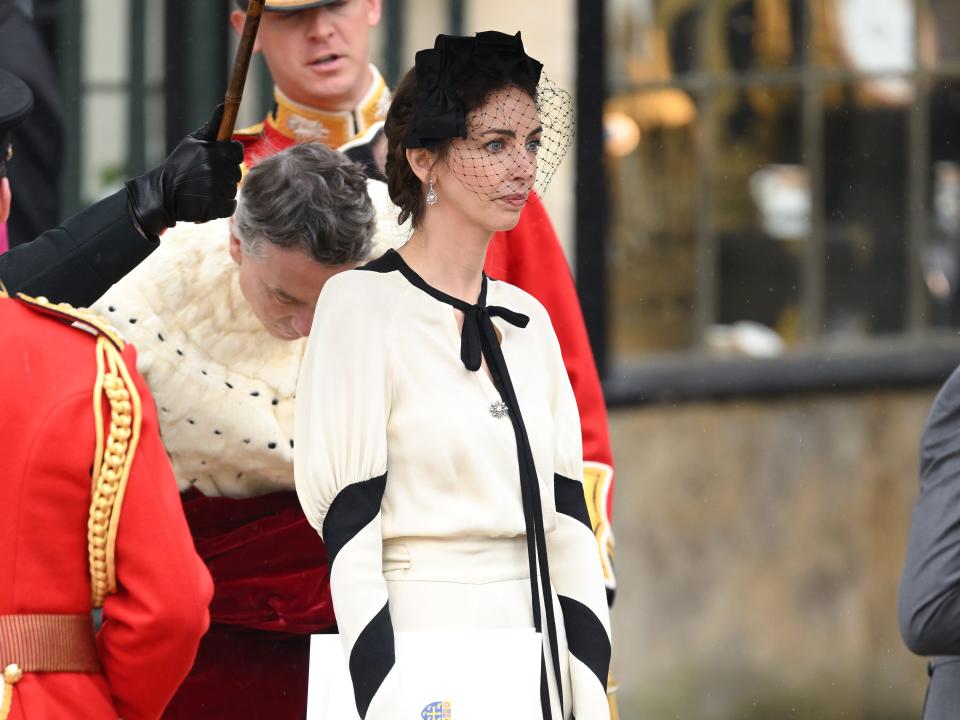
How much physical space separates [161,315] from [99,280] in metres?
0.28

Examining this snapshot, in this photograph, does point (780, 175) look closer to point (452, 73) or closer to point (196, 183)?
point (196, 183)

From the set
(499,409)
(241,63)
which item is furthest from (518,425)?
(241,63)

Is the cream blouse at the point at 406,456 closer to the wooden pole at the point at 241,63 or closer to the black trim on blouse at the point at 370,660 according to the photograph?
the black trim on blouse at the point at 370,660

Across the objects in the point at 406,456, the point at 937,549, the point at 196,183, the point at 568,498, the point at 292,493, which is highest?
the point at 196,183

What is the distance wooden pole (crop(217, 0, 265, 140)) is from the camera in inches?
129

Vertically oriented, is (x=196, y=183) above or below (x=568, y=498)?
above

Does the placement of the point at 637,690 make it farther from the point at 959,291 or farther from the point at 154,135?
the point at 154,135

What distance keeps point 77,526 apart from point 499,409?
659 millimetres

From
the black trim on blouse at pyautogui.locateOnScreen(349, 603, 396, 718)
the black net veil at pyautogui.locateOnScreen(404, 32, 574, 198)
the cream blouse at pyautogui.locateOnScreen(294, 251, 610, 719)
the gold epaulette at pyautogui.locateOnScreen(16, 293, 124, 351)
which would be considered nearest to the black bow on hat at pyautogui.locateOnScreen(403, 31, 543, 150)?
the black net veil at pyautogui.locateOnScreen(404, 32, 574, 198)

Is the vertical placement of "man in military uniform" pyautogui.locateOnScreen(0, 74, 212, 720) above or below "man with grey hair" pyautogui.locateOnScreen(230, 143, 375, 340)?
below

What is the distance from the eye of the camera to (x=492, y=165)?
10.3ft

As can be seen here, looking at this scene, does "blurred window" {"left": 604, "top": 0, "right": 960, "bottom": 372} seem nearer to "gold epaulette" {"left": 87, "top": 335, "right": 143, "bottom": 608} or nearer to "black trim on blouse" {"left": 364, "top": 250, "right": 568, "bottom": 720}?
"black trim on blouse" {"left": 364, "top": 250, "right": 568, "bottom": 720}

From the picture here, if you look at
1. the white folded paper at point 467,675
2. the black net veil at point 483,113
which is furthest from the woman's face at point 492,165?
the white folded paper at point 467,675

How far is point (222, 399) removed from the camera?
12.2 feet
